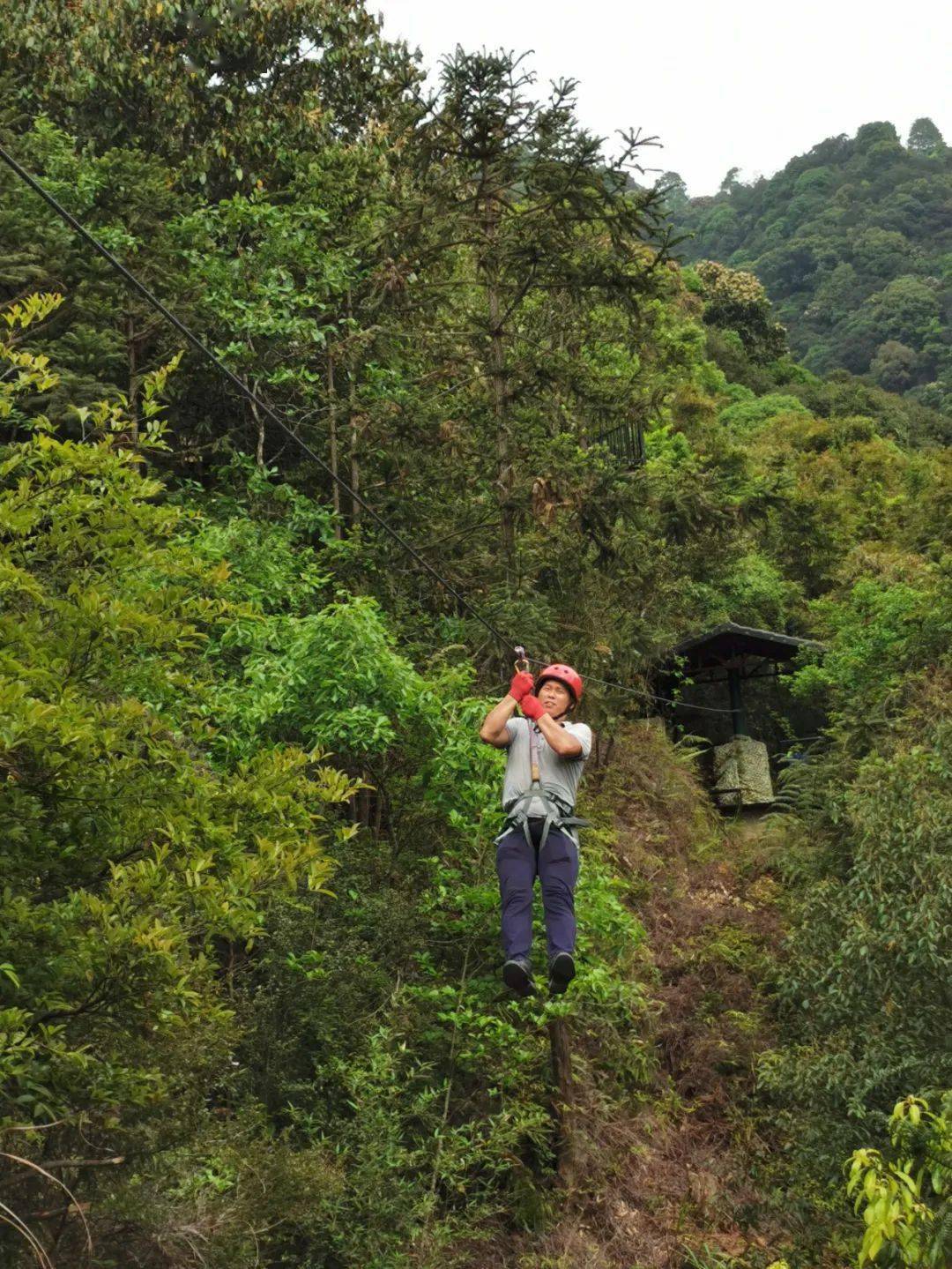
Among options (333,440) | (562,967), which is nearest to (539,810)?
(562,967)

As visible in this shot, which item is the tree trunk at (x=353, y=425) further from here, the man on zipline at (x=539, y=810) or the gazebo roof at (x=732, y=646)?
the gazebo roof at (x=732, y=646)

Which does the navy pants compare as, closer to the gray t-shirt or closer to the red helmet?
the gray t-shirt

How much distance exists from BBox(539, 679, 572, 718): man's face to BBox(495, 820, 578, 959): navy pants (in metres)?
0.66

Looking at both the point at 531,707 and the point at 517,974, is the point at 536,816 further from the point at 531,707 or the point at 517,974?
the point at 517,974

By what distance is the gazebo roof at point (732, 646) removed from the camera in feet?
70.6

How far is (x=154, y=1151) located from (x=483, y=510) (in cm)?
720

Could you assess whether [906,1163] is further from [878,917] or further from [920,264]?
[920,264]

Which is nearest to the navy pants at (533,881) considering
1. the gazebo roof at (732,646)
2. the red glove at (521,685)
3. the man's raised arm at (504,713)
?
the man's raised arm at (504,713)

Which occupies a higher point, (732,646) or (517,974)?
(732,646)

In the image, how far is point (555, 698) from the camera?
25.7 feet

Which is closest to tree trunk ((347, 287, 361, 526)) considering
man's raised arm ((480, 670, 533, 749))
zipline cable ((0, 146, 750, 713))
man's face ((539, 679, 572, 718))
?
zipline cable ((0, 146, 750, 713))

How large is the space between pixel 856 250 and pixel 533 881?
77255 millimetres

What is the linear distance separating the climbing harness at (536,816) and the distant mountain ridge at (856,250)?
46365mm

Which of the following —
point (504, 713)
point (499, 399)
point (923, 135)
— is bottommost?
point (504, 713)
